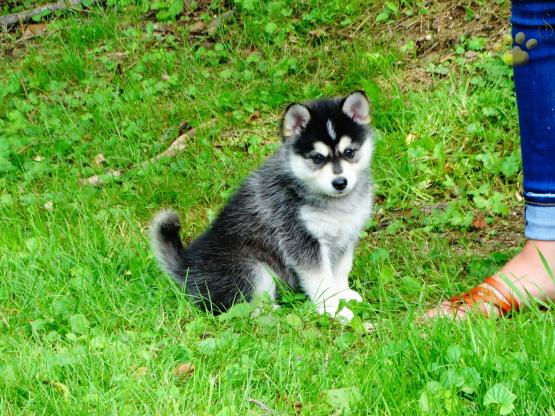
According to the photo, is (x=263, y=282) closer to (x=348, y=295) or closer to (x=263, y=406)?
(x=348, y=295)

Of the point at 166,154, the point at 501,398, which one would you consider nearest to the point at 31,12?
the point at 166,154

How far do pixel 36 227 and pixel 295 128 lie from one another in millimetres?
1694

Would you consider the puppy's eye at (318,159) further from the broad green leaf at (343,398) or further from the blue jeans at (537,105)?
the broad green leaf at (343,398)

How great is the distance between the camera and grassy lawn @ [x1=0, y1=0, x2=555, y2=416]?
9.67 feet

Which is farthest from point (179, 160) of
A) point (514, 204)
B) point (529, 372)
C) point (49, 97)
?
point (529, 372)

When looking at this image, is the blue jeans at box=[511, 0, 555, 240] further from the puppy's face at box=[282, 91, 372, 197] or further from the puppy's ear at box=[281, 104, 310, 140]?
the puppy's ear at box=[281, 104, 310, 140]

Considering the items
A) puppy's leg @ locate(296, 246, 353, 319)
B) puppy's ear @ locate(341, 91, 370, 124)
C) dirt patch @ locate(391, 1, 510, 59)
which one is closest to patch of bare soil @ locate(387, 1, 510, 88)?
dirt patch @ locate(391, 1, 510, 59)

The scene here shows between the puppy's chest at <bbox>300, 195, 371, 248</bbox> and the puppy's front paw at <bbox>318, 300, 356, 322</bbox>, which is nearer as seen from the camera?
the puppy's front paw at <bbox>318, 300, 356, 322</bbox>

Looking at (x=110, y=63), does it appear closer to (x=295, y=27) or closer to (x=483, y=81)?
(x=295, y=27)

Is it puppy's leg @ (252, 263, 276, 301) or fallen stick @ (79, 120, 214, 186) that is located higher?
puppy's leg @ (252, 263, 276, 301)

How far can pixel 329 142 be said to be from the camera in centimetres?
396

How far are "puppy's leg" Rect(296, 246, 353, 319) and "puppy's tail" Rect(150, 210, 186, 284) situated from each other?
611 mm

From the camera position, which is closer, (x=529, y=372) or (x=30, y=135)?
(x=529, y=372)

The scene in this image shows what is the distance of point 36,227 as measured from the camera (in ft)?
15.5
